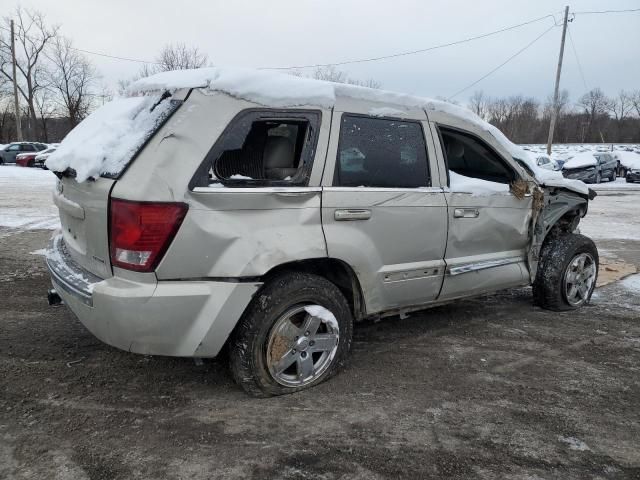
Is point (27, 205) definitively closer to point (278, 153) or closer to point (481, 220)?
point (278, 153)

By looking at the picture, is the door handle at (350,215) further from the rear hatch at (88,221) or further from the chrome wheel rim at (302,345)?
the rear hatch at (88,221)

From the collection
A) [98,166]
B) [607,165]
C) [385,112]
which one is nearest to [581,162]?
[607,165]

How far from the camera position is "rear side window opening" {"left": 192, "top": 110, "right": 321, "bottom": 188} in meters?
2.87

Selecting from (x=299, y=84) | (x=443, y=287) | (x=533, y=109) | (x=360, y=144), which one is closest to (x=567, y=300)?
(x=443, y=287)

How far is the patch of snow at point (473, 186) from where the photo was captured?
12.7 feet

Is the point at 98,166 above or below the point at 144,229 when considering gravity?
above

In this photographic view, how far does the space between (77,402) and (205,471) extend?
107 centimetres

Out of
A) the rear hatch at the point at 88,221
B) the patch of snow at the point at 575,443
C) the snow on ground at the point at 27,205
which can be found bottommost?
the patch of snow at the point at 575,443

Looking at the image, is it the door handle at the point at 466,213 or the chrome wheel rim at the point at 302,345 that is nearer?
the chrome wheel rim at the point at 302,345

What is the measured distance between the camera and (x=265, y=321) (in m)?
2.96

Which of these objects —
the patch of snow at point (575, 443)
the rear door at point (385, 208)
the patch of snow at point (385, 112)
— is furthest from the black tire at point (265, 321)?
the patch of snow at point (575, 443)

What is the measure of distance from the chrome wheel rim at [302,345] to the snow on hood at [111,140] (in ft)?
4.18

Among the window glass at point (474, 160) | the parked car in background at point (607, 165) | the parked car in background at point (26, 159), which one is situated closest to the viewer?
the window glass at point (474, 160)

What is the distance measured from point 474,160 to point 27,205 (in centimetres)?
1031
